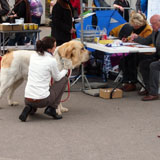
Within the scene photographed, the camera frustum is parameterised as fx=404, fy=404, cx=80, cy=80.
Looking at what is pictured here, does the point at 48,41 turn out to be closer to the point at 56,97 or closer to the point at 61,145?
the point at 56,97

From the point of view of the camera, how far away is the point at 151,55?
715cm

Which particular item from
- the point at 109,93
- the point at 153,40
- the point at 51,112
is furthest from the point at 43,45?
the point at 153,40

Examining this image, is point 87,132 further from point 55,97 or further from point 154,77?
point 154,77

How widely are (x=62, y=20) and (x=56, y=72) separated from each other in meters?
2.53

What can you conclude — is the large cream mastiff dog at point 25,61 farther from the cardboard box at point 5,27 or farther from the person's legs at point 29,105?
the cardboard box at point 5,27

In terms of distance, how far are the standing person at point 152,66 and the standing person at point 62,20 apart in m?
1.42

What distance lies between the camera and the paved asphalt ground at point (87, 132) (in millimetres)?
4375

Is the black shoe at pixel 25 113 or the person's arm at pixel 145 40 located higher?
the person's arm at pixel 145 40

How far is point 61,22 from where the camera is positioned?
7820mm

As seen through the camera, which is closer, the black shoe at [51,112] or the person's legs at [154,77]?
the black shoe at [51,112]

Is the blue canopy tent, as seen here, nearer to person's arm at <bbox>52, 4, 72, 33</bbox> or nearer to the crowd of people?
the crowd of people

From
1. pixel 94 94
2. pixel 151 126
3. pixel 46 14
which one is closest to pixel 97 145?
pixel 151 126

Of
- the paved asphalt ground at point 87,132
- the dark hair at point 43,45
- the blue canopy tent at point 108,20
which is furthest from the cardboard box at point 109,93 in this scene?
the blue canopy tent at point 108,20

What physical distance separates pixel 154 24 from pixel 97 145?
118 inches
